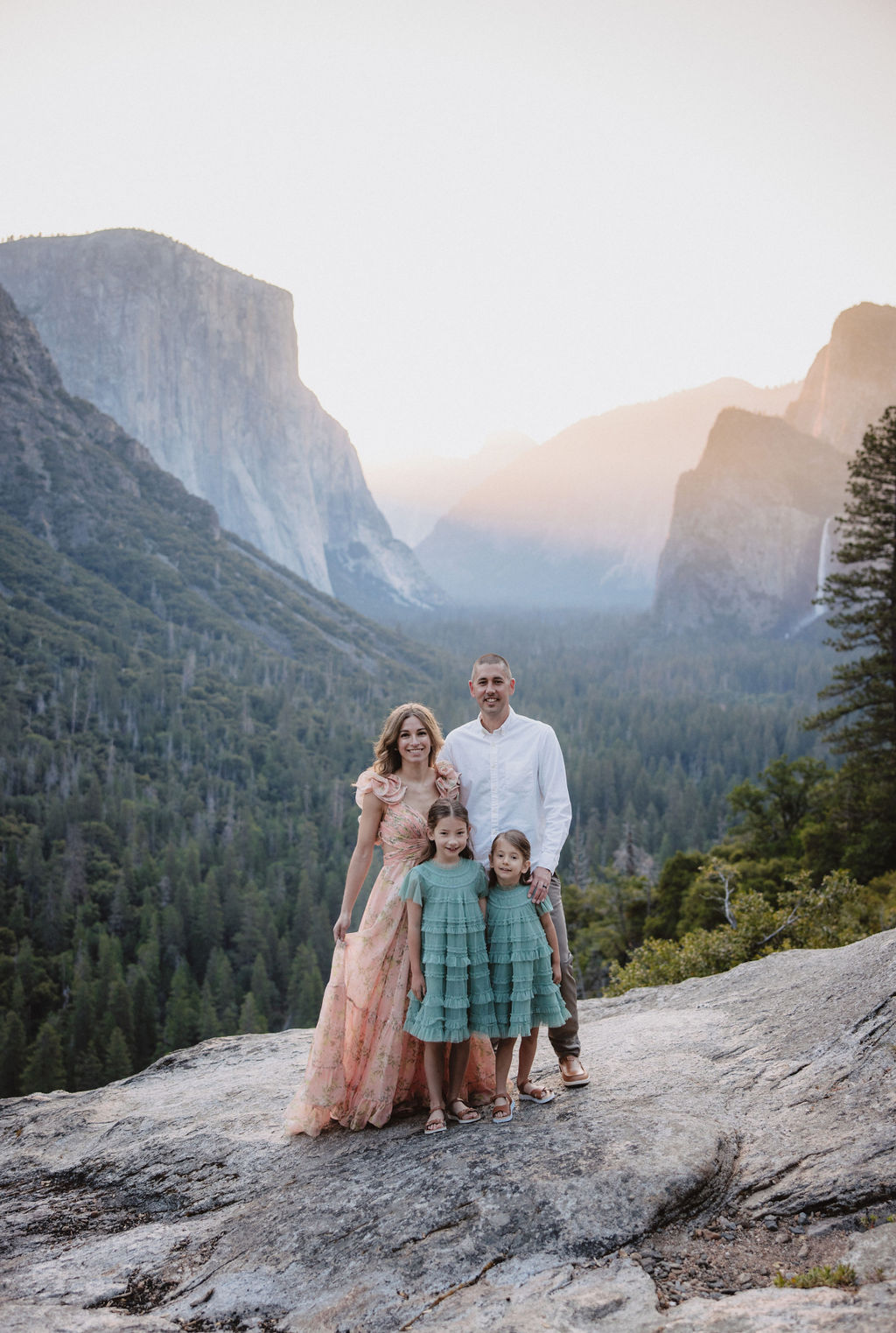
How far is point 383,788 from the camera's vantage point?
6.57 m

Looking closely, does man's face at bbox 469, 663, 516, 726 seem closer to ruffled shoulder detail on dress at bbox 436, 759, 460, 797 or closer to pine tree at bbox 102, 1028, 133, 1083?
ruffled shoulder detail on dress at bbox 436, 759, 460, 797

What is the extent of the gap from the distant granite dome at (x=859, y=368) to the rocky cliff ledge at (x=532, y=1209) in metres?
210

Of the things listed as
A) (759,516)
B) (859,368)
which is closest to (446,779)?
(759,516)

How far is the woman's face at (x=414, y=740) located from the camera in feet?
21.3

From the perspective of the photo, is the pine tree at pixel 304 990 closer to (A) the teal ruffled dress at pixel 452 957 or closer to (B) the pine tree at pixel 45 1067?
(B) the pine tree at pixel 45 1067

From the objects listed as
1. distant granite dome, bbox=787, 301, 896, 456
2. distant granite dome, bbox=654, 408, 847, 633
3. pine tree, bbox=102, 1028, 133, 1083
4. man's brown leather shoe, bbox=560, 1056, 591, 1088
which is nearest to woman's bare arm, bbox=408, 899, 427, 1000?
man's brown leather shoe, bbox=560, 1056, 591, 1088

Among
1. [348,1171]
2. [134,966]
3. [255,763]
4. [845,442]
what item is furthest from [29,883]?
[845,442]

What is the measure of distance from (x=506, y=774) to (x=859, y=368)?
724 ft

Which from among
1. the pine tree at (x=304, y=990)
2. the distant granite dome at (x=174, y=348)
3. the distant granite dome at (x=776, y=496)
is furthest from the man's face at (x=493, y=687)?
the distant granite dome at (x=776, y=496)

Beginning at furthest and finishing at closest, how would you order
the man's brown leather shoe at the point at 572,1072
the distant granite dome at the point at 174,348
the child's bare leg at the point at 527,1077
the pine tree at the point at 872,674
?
1. the distant granite dome at the point at 174,348
2. the pine tree at the point at 872,674
3. the man's brown leather shoe at the point at 572,1072
4. the child's bare leg at the point at 527,1077

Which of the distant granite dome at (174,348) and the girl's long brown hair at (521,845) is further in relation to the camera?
the distant granite dome at (174,348)

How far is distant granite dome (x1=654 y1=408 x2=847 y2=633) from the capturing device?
183625mm

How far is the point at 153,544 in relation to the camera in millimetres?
138875

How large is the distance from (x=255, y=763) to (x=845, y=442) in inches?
6519
